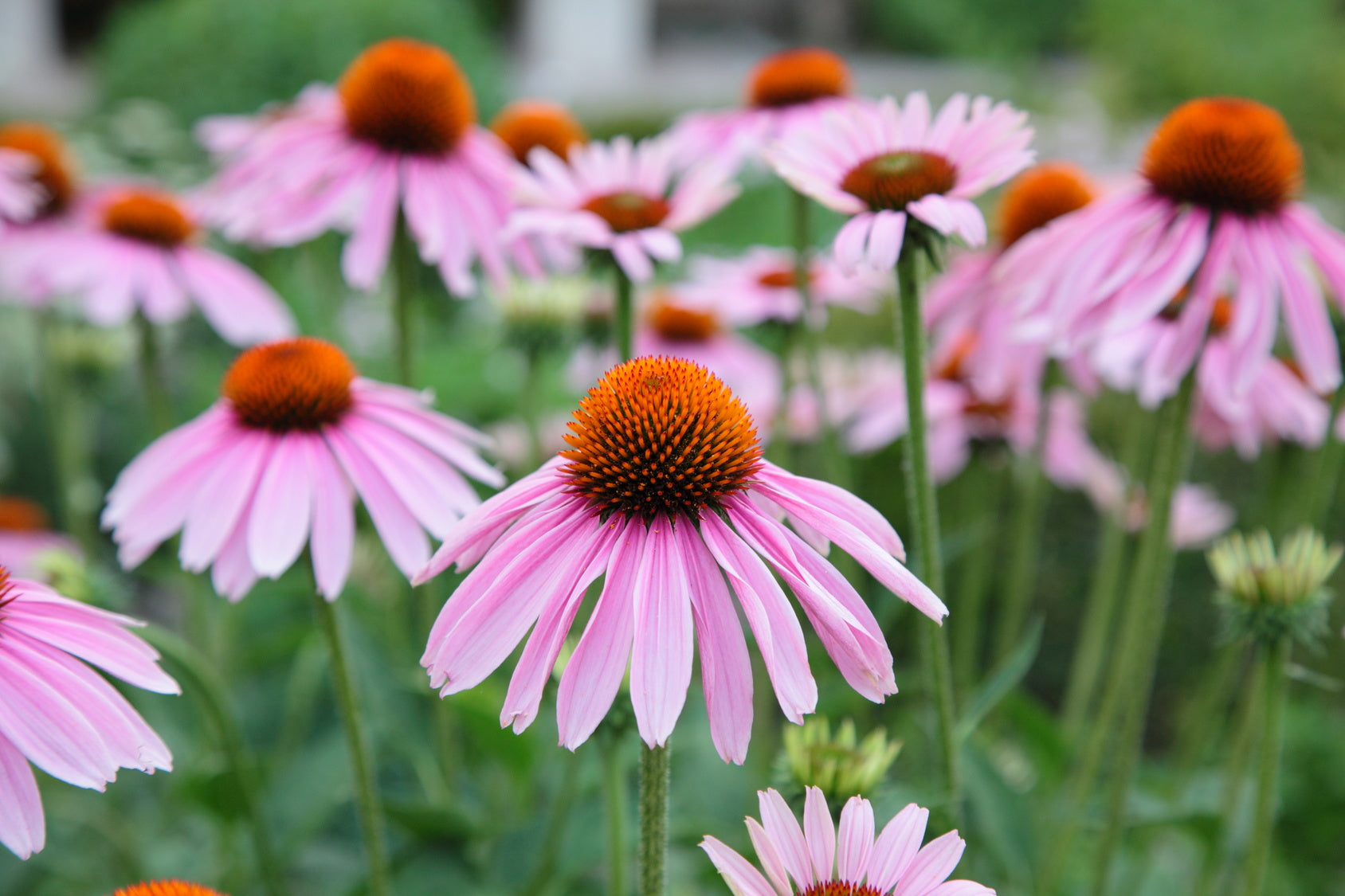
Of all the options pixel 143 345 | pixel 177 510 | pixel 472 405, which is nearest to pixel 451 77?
pixel 143 345

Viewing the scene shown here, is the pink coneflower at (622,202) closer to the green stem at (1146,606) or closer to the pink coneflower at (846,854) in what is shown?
the green stem at (1146,606)

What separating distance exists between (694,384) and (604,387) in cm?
6

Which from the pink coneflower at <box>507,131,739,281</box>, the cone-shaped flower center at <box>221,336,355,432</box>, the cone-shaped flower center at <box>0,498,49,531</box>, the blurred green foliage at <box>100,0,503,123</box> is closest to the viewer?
the cone-shaped flower center at <box>221,336,355,432</box>

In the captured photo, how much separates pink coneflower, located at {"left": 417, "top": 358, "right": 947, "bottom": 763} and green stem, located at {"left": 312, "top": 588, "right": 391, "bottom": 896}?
0.24 m

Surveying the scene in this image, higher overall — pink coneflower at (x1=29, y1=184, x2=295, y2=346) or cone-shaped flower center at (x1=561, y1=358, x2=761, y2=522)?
pink coneflower at (x1=29, y1=184, x2=295, y2=346)

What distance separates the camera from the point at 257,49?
17.2 feet

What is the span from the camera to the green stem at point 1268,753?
98cm

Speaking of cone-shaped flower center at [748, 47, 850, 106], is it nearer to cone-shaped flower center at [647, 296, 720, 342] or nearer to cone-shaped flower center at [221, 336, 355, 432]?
cone-shaped flower center at [647, 296, 720, 342]

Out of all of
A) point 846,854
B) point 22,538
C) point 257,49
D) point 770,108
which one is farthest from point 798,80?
point 257,49

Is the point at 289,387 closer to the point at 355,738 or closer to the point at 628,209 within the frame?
the point at 355,738

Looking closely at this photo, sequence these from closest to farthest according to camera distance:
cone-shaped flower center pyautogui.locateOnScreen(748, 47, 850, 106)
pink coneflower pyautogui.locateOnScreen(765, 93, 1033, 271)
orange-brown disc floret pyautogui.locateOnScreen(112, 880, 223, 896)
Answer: orange-brown disc floret pyautogui.locateOnScreen(112, 880, 223, 896), pink coneflower pyautogui.locateOnScreen(765, 93, 1033, 271), cone-shaped flower center pyautogui.locateOnScreen(748, 47, 850, 106)

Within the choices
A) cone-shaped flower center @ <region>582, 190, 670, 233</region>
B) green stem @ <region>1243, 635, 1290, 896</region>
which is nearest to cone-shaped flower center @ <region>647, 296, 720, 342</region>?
cone-shaped flower center @ <region>582, 190, 670, 233</region>

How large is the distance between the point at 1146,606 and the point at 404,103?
1.01 meters

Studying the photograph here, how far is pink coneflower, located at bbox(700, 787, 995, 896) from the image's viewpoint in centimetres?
67
